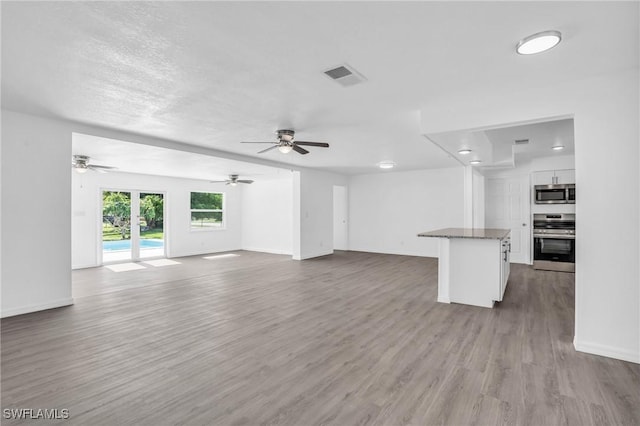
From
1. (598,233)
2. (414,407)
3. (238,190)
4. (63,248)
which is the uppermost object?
(238,190)

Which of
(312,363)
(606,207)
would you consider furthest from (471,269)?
(312,363)

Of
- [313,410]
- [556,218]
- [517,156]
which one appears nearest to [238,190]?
[517,156]

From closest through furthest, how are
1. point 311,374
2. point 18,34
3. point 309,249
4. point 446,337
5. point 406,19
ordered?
1. point 406,19
2. point 18,34
3. point 311,374
4. point 446,337
5. point 309,249

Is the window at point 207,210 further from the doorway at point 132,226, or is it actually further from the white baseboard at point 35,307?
the white baseboard at point 35,307

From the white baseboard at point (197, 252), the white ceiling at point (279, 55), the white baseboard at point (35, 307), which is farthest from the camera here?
the white baseboard at point (197, 252)

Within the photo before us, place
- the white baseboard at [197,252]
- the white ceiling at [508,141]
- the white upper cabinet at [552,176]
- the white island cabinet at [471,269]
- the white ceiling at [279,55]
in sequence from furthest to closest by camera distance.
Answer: the white baseboard at [197,252]
the white upper cabinet at [552,176]
the white island cabinet at [471,269]
the white ceiling at [508,141]
the white ceiling at [279,55]

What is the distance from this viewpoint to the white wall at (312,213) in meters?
8.41

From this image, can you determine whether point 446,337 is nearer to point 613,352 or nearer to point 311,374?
point 613,352

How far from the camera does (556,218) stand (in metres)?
6.70

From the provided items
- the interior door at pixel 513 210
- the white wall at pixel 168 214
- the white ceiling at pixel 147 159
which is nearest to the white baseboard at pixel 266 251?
the white wall at pixel 168 214

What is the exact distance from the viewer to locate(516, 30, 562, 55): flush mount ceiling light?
7.02ft

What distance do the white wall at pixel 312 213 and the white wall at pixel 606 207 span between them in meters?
6.10

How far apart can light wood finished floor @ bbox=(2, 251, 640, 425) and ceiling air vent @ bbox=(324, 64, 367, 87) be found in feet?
8.17

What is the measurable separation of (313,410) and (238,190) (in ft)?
32.2
